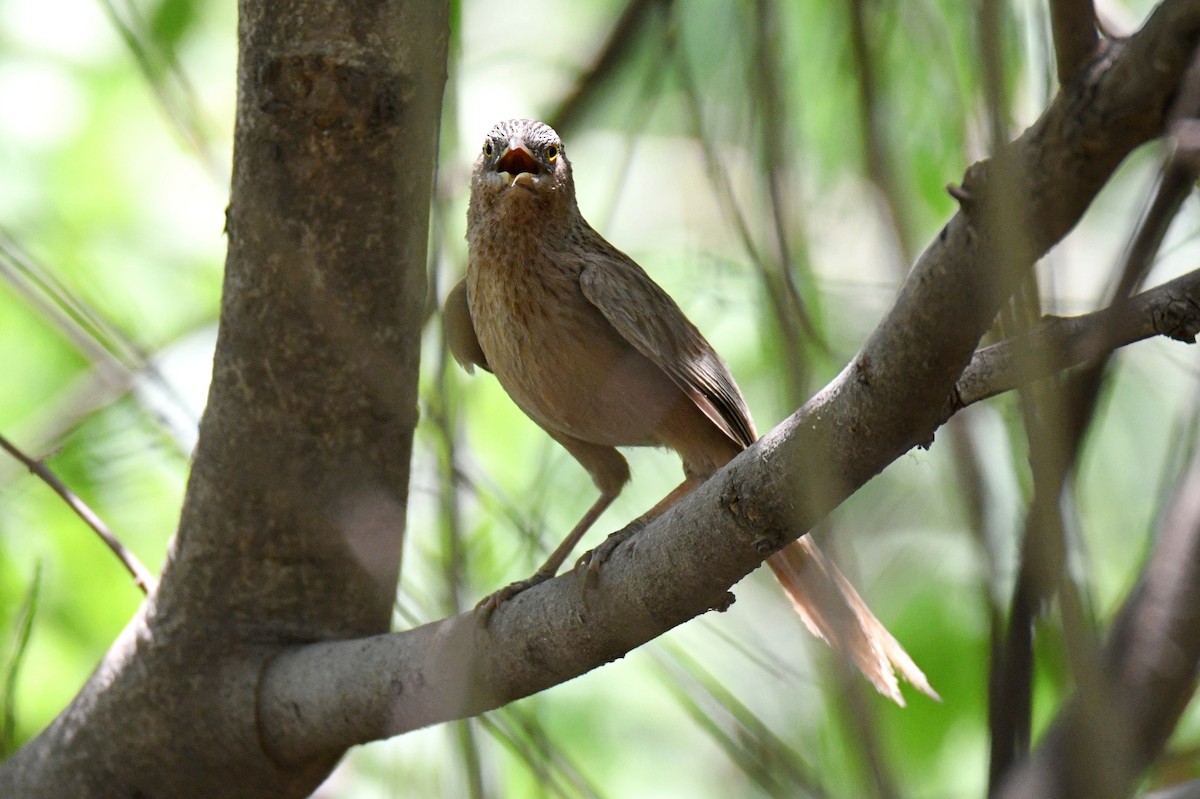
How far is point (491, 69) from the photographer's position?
260 inches

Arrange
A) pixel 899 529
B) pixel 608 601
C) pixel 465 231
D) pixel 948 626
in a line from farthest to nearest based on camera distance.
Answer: pixel 948 626
pixel 899 529
pixel 465 231
pixel 608 601

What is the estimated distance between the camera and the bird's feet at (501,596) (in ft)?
9.22

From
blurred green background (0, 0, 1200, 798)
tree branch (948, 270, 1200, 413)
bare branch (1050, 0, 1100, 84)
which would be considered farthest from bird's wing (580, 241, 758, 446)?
bare branch (1050, 0, 1100, 84)

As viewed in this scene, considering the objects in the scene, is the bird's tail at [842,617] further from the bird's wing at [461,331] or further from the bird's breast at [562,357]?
the bird's wing at [461,331]

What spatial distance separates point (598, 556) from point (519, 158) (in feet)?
5.57

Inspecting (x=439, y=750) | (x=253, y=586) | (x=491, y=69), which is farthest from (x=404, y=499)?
(x=491, y=69)

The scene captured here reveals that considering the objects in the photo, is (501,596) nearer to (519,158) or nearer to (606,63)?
(519,158)

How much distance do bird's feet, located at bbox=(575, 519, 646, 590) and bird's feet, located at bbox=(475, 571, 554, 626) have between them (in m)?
0.24

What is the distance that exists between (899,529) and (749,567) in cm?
285

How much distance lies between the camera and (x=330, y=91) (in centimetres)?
287

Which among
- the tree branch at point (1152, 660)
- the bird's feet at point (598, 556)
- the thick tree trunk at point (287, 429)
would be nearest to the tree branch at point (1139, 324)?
the tree branch at point (1152, 660)

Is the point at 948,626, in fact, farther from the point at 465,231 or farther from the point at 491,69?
the point at 491,69

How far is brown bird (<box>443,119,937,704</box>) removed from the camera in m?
3.50

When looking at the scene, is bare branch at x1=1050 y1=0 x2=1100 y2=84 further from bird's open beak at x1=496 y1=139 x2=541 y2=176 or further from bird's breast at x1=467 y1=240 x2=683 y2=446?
bird's open beak at x1=496 y1=139 x2=541 y2=176
